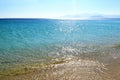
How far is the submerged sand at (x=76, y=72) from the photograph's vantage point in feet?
25.6

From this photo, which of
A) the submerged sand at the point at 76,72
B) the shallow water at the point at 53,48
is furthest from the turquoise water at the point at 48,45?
the submerged sand at the point at 76,72

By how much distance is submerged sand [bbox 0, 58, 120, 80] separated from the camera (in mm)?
7812

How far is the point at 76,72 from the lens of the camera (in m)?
8.52

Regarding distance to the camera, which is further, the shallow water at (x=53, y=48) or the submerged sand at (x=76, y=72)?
the shallow water at (x=53, y=48)

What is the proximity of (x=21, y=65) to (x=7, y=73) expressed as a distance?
61.5 inches

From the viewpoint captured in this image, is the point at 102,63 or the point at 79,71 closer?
the point at 79,71

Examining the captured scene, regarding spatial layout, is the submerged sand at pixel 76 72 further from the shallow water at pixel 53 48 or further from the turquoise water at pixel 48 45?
the turquoise water at pixel 48 45

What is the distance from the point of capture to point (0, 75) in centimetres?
851

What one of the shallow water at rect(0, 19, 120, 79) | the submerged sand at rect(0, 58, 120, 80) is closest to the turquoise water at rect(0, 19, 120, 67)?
the shallow water at rect(0, 19, 120, 79)

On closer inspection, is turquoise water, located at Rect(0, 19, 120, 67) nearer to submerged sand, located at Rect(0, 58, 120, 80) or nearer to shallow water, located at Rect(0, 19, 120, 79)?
shallow water, located at Rect(0, 19, 120, 79)

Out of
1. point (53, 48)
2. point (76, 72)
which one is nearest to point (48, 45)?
point (53, 48)

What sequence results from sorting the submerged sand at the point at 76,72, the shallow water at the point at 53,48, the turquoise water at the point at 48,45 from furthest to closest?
the turquoise water at the point at 48,45, the shallow water at the point at 53,48, the submerged sand at the point at 76,72

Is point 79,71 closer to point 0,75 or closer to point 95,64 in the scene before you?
point 95,64

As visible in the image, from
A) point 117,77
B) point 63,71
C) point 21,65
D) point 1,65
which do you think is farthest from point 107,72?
point 1,65
